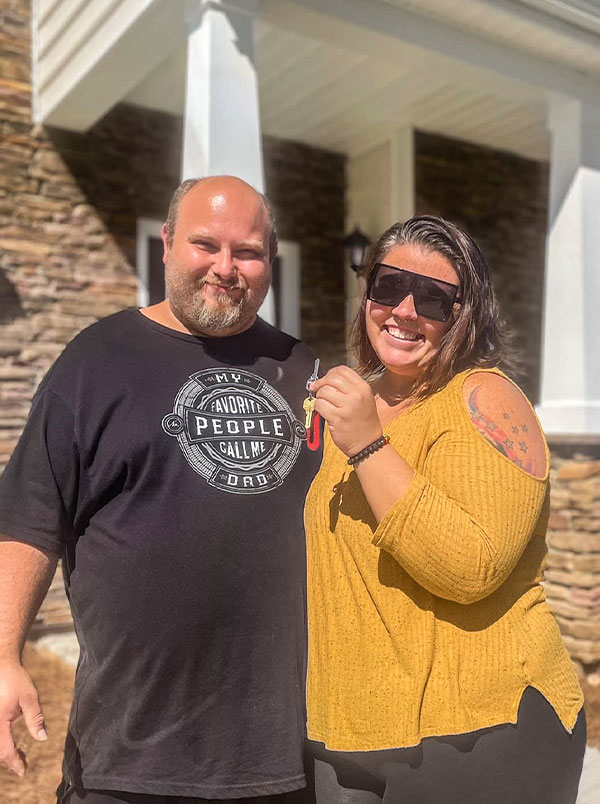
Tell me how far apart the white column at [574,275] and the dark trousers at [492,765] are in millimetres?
3164

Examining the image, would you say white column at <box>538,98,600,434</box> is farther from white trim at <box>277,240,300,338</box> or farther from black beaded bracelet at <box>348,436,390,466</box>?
black beaded bracelet at <box>348,436,390,466</box>

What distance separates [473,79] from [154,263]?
261 centimetres

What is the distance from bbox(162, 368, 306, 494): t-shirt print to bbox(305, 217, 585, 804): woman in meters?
0.24

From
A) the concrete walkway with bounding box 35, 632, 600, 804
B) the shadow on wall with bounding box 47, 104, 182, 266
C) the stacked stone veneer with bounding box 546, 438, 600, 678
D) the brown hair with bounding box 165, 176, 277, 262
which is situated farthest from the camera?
the shadow on wall with bounding box 47, 104, 182, 266

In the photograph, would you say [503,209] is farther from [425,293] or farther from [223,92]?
[425,293]

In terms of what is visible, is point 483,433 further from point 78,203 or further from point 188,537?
point 78,203

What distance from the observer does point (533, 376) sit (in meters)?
6.79

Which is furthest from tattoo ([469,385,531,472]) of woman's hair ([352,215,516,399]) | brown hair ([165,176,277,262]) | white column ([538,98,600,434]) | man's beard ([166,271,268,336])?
white column ([538,98,600,434])

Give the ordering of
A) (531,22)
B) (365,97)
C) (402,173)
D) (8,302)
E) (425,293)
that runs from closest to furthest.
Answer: (425,293)
(531,22)
(8,302)
(365,97)
(402,173)

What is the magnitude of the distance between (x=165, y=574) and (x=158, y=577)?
17 millimetres

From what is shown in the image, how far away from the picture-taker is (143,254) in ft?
17.6

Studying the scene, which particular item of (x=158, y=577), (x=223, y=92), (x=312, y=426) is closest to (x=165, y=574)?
(x=158, y=577)

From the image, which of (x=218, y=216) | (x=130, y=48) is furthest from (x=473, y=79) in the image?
(x=218, y=216)

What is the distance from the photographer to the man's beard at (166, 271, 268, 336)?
5.87 feet
